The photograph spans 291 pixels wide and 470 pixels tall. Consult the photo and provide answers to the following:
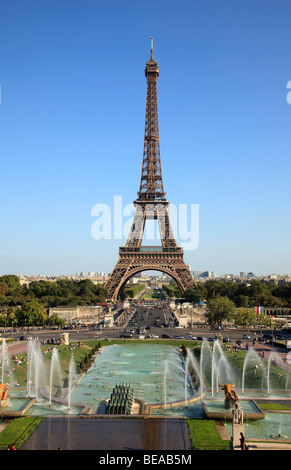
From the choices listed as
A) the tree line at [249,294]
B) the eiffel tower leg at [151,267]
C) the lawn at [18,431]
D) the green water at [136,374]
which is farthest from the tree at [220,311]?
the lawn at [18,431]

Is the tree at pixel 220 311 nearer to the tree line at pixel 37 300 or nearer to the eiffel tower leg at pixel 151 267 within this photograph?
the eiffel tower leg at pixel 151 267

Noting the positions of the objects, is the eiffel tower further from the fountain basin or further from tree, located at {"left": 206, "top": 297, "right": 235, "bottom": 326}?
the fountain basin

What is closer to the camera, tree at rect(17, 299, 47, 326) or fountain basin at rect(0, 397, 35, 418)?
fountain basin at rect(0, 397, 35, 418)

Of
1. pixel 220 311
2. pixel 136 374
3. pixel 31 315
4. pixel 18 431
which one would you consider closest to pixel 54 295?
pixel 31 315

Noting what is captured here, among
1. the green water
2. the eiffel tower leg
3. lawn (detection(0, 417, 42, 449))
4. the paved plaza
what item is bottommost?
the green water

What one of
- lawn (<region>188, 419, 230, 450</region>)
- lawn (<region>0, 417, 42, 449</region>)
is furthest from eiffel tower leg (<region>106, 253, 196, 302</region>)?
lawn (<region>188, 419, 230, 450</region>)

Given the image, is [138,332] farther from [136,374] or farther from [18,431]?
[18,431]

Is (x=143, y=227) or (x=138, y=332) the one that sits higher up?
(x=143, y=227)
